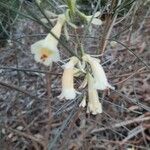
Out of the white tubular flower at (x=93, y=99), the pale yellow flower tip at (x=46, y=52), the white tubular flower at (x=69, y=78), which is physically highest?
the pale yellow flower tip at (x=46, y=52)

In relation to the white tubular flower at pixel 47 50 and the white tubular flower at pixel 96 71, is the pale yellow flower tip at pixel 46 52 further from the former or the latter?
the white tubular flower at pixel 96 71

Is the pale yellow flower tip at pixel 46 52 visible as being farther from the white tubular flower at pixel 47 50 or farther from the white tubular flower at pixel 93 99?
the white tubular flower at pixel 93 99

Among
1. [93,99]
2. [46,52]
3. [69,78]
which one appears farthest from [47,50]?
[93,99]

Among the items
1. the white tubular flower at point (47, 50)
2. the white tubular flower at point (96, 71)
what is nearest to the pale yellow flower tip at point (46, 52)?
the white tubular flower at point (47, 50)

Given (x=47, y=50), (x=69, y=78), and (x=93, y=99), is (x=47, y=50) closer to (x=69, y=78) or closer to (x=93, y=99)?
(x=69, y=78)

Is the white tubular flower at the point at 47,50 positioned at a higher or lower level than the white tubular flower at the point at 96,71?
higher

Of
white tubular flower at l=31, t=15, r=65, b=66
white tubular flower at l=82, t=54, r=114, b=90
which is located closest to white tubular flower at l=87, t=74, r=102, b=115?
white tubular flower at l=82, t=54, r=114, b=90

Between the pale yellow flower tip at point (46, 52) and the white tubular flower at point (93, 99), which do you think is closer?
the pale yellow flower tip at point (46, 52)

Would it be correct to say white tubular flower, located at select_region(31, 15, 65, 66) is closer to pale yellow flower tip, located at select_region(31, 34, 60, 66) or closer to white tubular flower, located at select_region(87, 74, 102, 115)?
pale yellow flower tip, located at select_region(31, 34, 60, 66)

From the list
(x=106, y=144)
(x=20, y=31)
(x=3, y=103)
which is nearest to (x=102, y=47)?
(x=106, y=144)

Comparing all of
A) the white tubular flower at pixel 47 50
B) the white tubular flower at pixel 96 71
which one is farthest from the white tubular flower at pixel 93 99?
the white tubular flower at pixel 47 50

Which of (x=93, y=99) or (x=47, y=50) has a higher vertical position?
(x=47, y=50)

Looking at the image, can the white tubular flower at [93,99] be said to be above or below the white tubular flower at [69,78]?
below

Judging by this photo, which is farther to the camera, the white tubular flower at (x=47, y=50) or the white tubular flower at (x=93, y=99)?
the white tubular flower at (x=93, y=99)
